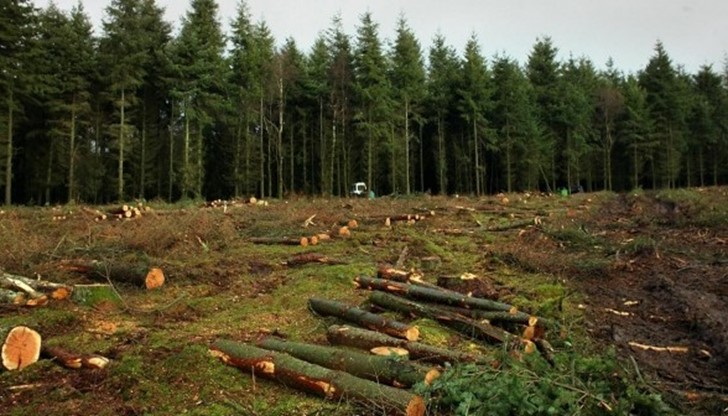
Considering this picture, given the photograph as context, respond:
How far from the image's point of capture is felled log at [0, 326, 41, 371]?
16.9 feet

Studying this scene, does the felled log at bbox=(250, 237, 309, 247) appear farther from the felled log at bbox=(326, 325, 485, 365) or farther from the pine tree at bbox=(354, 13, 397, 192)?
the pine tree at bbox=(354, 13, 397, 192)

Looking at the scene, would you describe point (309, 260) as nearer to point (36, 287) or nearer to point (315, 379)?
point (36, 287)

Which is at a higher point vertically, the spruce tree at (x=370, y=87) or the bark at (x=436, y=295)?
the spruce tree at (x=370, y=87)

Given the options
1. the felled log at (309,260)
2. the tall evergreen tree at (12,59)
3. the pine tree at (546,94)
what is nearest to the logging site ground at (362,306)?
the felled log at (309,260)

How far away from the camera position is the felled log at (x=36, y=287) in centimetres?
734

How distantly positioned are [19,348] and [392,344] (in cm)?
379

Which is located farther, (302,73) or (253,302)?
(302,73)

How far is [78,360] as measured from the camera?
17.2 ft

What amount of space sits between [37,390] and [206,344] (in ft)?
5.22

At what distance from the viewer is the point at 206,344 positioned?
18.7 ft

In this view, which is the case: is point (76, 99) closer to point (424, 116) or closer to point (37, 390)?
point (424, 116)

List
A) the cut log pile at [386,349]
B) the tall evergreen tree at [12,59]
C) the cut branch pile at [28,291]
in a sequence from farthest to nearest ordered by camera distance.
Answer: the tall evergreen tree at [12,59]
the cut branch pile at [28,291]
the cut log pile at [386,349]

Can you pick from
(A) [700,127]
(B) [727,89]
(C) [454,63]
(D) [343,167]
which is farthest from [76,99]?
(B) [727,89]

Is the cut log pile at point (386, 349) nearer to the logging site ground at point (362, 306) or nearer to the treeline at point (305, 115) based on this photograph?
the logging site ground at point (362, 306)
